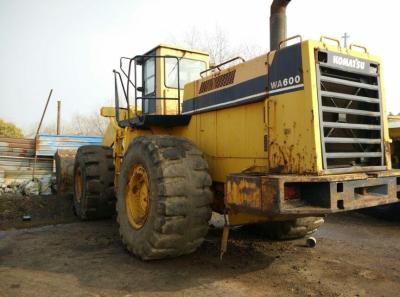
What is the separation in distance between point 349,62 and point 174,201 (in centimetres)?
253

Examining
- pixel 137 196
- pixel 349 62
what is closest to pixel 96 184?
pixel 137 196

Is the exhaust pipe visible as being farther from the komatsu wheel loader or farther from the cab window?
the cab window

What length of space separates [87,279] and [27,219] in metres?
4.46

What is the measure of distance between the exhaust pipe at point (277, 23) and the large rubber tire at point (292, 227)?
8.73ft

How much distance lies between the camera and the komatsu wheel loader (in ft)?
13.3

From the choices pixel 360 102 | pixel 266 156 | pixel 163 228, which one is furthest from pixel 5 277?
pixel 360 102

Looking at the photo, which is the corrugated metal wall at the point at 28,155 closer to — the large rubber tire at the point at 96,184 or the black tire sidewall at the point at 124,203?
the large rubber tire at the point at 96,184

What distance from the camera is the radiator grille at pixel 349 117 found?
13.9 ft

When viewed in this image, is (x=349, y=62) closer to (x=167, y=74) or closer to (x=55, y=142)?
(x=167, y=74)

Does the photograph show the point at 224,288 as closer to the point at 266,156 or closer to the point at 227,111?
the point at 266,156

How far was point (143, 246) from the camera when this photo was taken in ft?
15.7

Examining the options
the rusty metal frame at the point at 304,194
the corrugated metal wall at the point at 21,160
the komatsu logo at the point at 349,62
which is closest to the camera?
the rusty metal frame at the point at 304,194

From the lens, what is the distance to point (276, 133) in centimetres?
445

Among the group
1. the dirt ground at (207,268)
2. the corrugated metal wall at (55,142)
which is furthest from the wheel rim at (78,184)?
the corrugated metal wall at (55,142)
